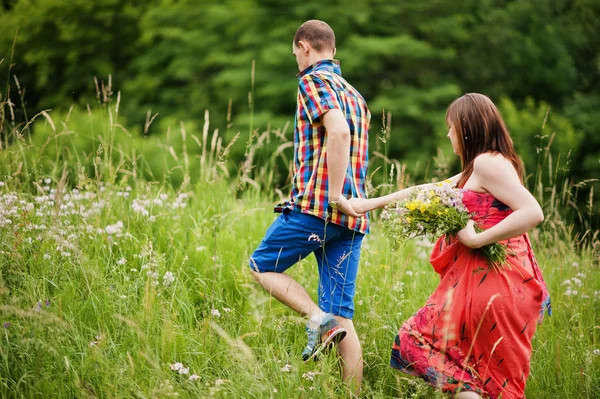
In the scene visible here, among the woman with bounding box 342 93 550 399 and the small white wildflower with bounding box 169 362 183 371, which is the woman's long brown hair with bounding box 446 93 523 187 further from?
the small white wildflower with bounding box 169 362 183 371

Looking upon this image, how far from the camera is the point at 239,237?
446 cm

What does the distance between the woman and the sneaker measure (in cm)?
34

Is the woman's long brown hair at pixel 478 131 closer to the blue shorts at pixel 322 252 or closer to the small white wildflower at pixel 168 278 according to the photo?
the blue shorts at pixel 322 252

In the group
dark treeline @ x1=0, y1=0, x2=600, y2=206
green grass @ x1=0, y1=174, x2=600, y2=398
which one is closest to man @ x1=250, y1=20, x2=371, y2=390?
green grass @ x1=0, y1=174, x2=600, y2=398

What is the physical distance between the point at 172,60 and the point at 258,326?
53.1ft

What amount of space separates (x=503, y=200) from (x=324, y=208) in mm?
862

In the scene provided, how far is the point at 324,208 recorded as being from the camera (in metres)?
2.97

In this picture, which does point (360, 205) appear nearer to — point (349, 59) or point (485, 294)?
point (485, 294)

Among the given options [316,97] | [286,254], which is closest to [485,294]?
[286,254]

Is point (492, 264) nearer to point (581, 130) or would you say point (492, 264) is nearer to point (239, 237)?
point (239, 237)

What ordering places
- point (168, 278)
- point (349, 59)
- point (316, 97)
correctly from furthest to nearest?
point (349, 59)
point (168, 278)
point (316, 97)

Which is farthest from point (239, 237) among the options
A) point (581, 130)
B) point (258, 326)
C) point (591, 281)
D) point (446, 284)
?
point (581, 130)

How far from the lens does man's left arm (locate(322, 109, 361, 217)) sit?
284 cm

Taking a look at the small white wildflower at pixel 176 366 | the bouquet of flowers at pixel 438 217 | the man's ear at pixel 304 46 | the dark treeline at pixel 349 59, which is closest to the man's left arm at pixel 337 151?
the bouquet of flowers at pixel 438 217
